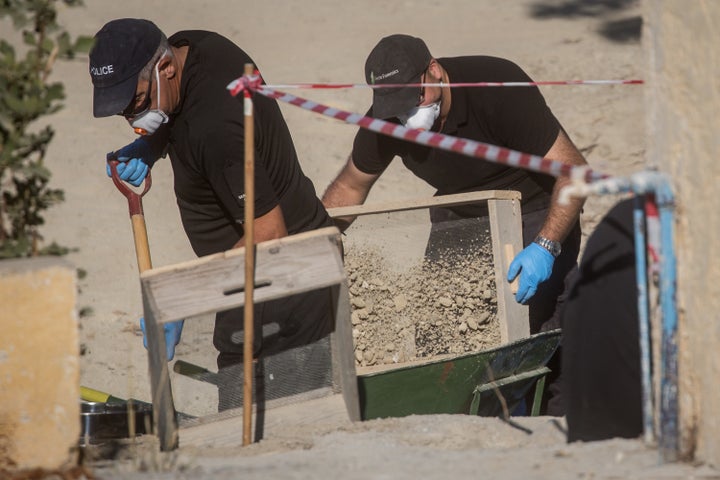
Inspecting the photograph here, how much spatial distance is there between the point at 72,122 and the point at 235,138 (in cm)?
683

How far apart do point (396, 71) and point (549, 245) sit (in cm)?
100

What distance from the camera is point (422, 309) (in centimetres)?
497

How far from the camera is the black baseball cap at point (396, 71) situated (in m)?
4.67

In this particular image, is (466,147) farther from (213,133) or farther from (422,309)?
(422,309)

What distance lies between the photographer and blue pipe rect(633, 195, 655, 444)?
2648 mm

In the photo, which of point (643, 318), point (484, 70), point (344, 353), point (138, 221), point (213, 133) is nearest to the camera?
point (643, 318)

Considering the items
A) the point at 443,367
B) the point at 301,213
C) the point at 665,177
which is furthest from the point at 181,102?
the point at 665,177

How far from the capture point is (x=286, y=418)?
140 inches

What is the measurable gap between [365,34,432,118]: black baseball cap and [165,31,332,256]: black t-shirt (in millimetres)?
518

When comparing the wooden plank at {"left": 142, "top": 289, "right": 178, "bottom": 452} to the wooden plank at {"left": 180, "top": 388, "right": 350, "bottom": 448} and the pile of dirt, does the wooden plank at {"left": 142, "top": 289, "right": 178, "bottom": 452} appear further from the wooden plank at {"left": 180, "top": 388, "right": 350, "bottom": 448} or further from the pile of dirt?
the pile of dirt

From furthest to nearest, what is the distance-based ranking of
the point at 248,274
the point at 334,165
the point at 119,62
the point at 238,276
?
the point at 334,165
the point at 119,62
the point at 238,276
the point at 248,274

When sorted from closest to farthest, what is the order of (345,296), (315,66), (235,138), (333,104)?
1. (345,296)
2. (235,138)
3. (333,104)
4. (315,66)

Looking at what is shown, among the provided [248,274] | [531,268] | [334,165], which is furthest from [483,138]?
[334,165]

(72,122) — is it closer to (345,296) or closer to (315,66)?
(315,66)
